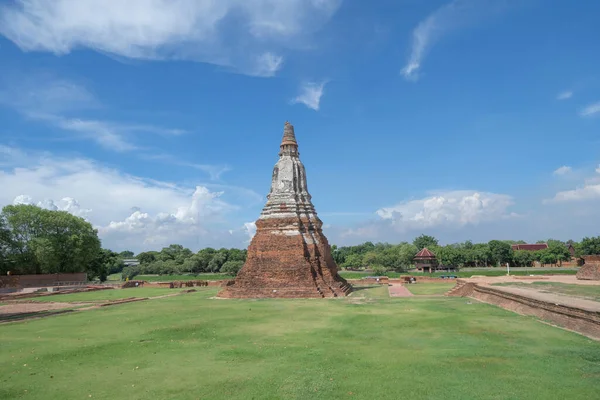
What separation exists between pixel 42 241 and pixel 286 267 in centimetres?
2772

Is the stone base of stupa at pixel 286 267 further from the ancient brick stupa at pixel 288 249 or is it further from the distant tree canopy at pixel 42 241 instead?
the distant tree canopy at pixel 42 241

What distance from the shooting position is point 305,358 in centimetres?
958

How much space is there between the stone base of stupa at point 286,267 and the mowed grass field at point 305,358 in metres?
8.95

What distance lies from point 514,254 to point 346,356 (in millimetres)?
69593

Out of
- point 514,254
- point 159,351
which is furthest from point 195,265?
point 159,351

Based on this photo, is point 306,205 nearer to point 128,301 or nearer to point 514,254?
point 128,301

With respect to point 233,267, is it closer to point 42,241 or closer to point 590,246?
point 42,241

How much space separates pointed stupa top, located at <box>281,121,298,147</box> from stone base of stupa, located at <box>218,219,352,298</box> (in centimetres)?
673

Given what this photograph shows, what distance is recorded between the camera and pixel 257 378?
815 cm

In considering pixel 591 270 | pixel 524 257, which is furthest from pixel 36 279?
pixel 524 257

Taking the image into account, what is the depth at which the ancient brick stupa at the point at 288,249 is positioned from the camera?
83.5 feet

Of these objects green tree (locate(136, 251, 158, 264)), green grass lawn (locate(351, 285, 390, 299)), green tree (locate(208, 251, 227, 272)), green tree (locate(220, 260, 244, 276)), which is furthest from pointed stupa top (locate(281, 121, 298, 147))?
green tree (locate(136, 251, 158, 264))

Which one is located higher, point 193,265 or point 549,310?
point 193,265

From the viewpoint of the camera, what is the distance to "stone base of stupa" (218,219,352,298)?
25.2m
